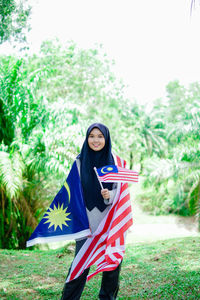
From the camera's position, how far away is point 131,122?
24250 millimetres

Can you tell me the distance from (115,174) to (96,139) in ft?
1.28

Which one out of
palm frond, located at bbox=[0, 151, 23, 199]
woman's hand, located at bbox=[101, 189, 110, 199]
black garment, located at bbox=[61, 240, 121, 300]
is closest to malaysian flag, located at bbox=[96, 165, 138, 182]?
woman's hand, located at bbox=[101, 189, 110, 199]

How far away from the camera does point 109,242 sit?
2.97 meters

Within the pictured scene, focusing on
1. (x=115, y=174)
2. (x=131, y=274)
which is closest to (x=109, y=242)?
(x=115, y=174)

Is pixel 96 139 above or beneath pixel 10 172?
above

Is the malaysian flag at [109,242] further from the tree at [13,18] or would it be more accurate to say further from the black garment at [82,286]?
the tree at [13,18]

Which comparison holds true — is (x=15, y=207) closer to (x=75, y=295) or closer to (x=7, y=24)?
(x=7, y=24)

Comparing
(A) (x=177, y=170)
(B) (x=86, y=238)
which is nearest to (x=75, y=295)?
(B) (x=86, y=238)

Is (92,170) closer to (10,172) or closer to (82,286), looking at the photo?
(82,286)

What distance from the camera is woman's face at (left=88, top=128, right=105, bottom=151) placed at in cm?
310

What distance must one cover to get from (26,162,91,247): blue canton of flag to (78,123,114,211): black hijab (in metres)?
0.07

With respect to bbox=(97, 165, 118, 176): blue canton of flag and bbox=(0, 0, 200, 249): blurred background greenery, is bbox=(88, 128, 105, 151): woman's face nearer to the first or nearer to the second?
bbox=(97, 165, 118, 176): blue canton of flag

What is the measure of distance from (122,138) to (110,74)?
355 centimetres

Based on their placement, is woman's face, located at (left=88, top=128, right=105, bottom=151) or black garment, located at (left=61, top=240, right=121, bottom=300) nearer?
black garment, located at (left=61, top=240, right=121, bottom=300)
